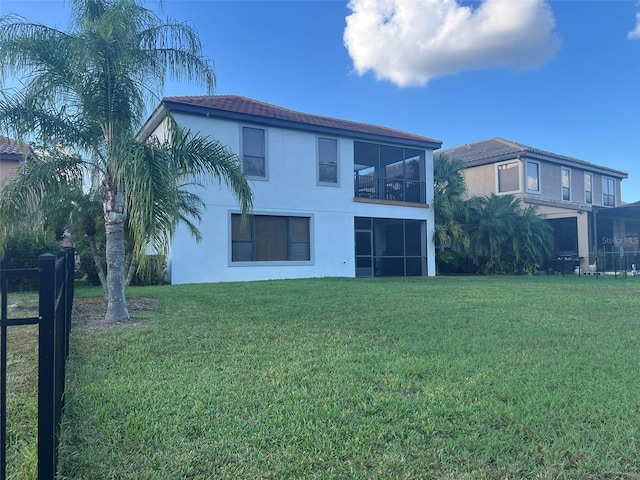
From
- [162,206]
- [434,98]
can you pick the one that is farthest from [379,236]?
[162,206]

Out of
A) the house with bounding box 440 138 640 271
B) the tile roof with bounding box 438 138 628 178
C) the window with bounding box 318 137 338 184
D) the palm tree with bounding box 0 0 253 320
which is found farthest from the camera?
the tile roof with bounding box 438 138 628 178

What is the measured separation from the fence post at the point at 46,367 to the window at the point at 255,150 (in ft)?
44.0

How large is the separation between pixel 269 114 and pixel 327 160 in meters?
2.88

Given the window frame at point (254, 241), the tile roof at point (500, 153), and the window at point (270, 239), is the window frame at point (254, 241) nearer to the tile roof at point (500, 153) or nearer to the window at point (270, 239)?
the window at point (270, 239)

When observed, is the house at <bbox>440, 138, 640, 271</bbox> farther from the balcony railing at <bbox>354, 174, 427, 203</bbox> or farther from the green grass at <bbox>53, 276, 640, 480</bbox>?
the green grass at <bbox>53, 276, 640, 480</bbox>

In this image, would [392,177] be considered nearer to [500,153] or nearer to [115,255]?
[500,153]

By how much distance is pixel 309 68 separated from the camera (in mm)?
17859

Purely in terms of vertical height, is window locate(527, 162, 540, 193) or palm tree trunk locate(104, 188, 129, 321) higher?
window locate(527, 162, 540, 193)

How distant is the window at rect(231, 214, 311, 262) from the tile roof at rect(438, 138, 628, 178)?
1278 centimetres

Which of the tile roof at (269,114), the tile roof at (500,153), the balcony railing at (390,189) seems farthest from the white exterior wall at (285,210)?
the tile roof at (500,153)

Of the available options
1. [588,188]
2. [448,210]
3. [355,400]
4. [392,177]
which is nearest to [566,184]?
[588,188]

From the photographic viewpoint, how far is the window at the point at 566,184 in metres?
24.8

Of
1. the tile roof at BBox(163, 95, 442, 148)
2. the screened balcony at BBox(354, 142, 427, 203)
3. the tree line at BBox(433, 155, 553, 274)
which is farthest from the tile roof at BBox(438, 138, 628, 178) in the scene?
the screened balcony at BBox(354, 142, 427, 203)

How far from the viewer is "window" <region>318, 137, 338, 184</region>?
661 inches
